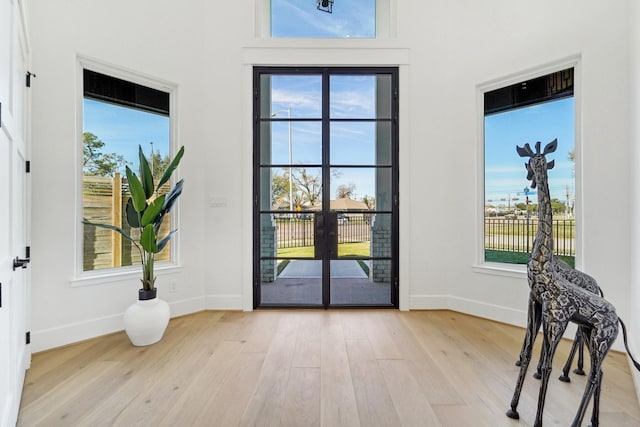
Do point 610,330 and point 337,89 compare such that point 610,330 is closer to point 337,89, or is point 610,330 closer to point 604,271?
point 604,271

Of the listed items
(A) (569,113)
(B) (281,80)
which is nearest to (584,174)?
(A) (569,113)

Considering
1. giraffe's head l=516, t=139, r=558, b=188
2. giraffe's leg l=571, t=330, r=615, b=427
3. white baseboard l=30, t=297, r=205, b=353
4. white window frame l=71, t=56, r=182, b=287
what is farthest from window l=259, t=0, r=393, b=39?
giraffe's leg l=571, t=330, r=615, b=427

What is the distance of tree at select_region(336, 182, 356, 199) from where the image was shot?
12.6ft

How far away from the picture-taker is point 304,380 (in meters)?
2.18

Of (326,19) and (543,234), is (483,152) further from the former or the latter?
(326,19)

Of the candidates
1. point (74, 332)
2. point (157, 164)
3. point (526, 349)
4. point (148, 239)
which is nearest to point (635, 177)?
point (526, 349)

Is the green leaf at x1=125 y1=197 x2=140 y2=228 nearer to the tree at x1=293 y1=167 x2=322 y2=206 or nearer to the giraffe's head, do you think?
the tree at x1=293 y1=167 x2=322 y2=206

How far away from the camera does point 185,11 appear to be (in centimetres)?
355

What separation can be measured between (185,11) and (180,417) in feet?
12.5

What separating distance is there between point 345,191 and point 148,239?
6.95 ft

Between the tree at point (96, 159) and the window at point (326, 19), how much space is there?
2207 millimetres

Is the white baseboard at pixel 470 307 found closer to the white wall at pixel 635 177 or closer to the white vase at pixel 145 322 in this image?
the white wall at pixel 635 177

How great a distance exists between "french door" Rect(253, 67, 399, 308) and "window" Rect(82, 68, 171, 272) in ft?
3.96

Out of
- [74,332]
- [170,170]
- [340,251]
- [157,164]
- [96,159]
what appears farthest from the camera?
[340,251]
